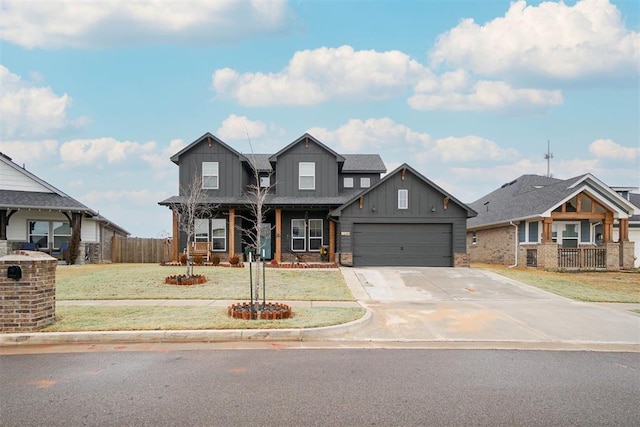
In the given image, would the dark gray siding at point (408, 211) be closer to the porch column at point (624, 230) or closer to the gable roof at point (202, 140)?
the gable roof at point (202, 140)

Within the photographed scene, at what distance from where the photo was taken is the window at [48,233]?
995 inches

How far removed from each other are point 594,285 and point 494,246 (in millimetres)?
11200

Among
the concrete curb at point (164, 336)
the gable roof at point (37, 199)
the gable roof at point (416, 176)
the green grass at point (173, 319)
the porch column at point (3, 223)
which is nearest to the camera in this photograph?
the concrete curb at point (164, 336)

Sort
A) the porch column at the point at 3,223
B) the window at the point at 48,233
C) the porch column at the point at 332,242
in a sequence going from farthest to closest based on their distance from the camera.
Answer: the window at the point at 48,233, the porch column at the point at 332,242, the porch column at the point at 3,223

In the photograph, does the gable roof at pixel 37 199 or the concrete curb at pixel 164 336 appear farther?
the gable roof at pixel 37 199

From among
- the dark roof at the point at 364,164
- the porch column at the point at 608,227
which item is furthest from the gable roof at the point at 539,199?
the dark roof at the point at 364,164

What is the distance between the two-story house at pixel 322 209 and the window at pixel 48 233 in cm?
701

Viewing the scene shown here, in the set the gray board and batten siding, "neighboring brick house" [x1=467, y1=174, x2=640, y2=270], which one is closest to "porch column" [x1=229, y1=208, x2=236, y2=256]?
the gray board and batten siding

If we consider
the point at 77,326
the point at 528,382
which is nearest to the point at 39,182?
the point at 77,326

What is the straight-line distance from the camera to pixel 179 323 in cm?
895

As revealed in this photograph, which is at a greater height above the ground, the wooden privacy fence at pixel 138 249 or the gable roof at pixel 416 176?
the gable roof at pixel 416 176

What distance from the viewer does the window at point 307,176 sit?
25.5m

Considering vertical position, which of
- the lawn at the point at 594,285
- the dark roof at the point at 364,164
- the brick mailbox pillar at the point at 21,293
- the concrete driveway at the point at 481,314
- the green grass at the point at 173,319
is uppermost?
the dark roof at the point at 364,164

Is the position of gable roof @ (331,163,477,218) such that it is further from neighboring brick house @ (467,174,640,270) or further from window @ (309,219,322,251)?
neighboring brick house @ (467,174,640,270)
